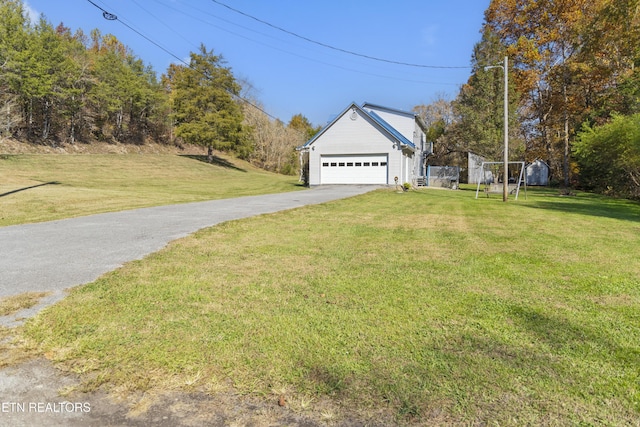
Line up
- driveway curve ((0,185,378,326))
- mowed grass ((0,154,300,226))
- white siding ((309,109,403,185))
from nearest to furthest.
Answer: driveway curve ((0,185,378,326)), mowed grass ((0,154,300,226)), white siding ((309,109,403,185))

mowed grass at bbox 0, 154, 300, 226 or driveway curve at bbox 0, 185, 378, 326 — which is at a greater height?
mowed grass at bbox 0, 154, 300, 226

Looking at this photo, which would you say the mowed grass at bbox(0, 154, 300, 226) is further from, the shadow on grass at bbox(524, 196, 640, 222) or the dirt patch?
the shadow on grass at bbox(524, 196, 640, 222)

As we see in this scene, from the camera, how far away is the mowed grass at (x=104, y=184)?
40.5ft

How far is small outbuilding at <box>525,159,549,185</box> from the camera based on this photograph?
40.8 meters

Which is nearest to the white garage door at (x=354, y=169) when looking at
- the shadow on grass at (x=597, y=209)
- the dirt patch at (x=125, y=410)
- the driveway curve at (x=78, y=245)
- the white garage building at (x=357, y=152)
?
the white garage building at (x=357, y=152)

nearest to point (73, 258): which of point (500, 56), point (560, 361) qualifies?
point (560, 361)

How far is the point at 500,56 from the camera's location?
29.1 m

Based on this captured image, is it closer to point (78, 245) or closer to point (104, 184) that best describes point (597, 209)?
point (78, 245)

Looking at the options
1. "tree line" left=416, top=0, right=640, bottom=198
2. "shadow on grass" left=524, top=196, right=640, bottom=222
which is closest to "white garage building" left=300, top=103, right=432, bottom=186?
"tree line" left=416, top=0, right=640, bottom=198

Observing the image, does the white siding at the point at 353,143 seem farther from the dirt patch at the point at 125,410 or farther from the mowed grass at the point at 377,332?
the dirt patch at the point at 125,410

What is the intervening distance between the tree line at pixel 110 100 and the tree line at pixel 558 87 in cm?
1837

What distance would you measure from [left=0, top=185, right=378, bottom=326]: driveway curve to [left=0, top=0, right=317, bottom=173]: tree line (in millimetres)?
22281

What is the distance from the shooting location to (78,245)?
636 cm

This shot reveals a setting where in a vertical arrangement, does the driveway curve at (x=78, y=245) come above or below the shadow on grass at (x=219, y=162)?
below
